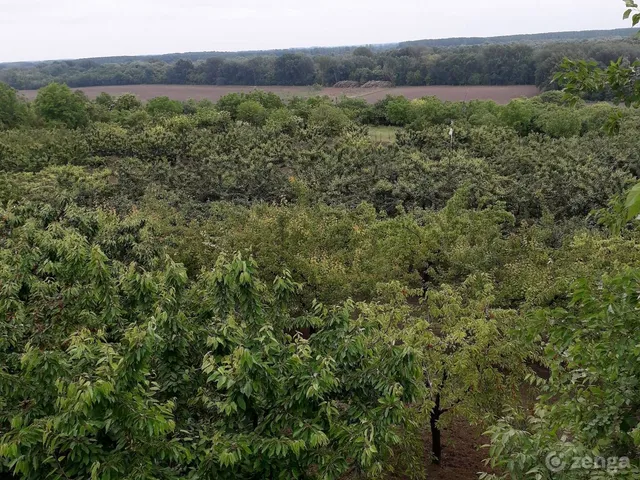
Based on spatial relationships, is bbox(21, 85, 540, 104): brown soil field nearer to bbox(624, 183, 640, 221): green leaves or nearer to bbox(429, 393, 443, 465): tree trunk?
bbox(429, 393, 443, 465): tree trunk

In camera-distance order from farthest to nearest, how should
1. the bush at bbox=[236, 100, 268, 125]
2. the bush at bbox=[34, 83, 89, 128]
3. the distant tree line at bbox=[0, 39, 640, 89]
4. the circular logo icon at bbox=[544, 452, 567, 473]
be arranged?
the distant tree line at bbox=[0, 39, 640, 89] < the bush at bbox=[236, 100, 268, 125] < the bush at bbox=[34, 83, 89, 128] < the circular logo icon at bbox=[544, 452, 567, 473]

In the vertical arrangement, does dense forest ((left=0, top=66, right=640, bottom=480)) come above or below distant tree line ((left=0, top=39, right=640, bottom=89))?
below

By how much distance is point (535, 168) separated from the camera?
1270 inches

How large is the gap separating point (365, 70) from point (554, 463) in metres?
111

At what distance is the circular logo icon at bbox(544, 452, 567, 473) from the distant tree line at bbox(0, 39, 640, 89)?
91.9m

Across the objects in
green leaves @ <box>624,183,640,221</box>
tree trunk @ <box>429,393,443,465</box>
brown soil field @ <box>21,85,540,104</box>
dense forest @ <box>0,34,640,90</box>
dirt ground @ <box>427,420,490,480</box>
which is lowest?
dirt ground @ <box>427,420,490,480</box>

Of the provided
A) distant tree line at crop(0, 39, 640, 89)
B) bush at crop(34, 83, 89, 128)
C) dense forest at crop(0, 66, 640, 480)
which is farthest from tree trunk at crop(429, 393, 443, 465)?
distant tree line at crop(0, 39, 640, 89)

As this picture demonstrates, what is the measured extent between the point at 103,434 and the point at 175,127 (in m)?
42.8

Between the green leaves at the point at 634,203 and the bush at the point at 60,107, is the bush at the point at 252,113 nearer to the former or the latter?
the bush at the point at 60,107

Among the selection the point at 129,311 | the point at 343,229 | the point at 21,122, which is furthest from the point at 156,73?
the point at 129,311

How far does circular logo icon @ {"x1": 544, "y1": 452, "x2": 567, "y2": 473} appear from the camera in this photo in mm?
4727

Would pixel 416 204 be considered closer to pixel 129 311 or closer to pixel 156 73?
pixel 129 311

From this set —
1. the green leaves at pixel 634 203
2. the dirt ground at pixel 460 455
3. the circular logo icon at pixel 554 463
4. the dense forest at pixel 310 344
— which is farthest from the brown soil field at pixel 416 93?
the green leaves at pixel 634 203

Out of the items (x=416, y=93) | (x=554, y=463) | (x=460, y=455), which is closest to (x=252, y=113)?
(x=416, y=93)
